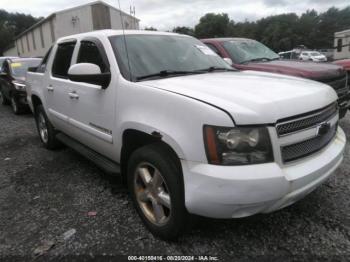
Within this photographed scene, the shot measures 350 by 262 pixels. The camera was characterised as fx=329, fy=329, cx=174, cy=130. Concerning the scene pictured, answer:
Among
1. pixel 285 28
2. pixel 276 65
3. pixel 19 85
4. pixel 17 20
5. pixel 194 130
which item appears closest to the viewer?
pixel 194 130

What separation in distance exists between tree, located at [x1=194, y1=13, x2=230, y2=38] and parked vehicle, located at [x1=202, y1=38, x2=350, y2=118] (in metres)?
92.2

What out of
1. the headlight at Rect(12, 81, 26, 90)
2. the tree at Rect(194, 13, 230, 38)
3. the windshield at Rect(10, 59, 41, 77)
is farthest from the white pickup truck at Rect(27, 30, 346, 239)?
the tree at Rect(194, 13, 230, 38)

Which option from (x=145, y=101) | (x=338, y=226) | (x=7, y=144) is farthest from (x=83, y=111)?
(x=7, y=144)

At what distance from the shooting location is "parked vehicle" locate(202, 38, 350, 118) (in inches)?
202

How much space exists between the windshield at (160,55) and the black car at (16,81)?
635 cm

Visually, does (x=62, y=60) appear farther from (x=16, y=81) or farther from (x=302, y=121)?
(x=16, y=81)

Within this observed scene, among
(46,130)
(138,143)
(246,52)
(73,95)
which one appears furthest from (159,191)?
(246,52)

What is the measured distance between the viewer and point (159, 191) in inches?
105

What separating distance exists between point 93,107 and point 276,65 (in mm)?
3516

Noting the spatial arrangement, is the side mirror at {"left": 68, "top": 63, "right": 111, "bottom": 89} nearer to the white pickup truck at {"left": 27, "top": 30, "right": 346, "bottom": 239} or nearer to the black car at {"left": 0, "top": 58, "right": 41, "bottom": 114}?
the white pickup truck at {"left": 27, "top": 30, "right": 346, "bottom": 239}

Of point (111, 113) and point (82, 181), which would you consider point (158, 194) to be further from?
point (82, 181)

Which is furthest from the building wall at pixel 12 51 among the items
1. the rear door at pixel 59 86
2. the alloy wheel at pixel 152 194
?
the alloy wheel at pixel 152 194

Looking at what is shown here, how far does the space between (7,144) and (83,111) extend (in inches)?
125

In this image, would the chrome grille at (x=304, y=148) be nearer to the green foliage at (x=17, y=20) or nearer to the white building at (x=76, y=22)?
the white building at (x=76, y=22)
